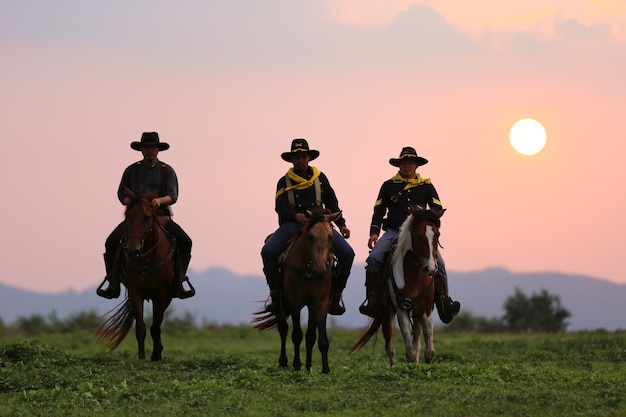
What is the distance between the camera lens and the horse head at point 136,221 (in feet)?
57.5

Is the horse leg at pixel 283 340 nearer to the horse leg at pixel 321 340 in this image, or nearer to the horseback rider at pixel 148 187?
the horse leg at pixel 321 340

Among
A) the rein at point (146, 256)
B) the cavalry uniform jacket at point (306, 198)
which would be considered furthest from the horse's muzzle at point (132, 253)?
the cavalry uniform jacket at point (306, 198)

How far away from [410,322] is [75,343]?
17.2 meters

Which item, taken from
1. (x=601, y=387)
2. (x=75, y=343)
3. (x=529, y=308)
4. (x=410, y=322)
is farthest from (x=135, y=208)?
(x=529, y=308)

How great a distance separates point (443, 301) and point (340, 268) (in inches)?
70.8

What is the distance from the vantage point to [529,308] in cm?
5238

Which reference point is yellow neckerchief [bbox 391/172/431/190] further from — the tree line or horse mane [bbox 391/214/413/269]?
the tree line

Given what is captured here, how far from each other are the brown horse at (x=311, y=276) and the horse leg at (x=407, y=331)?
1.18m

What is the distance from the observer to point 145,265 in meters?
18.4

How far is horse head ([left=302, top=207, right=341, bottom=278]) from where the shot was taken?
51.3 ft

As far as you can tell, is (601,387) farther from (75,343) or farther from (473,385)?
(75,343)

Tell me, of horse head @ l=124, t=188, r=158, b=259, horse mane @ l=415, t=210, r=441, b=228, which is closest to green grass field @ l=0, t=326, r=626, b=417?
horse head @ l=124, t=188, r=158, b=259

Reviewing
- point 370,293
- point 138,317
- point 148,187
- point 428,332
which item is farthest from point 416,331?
point 148,187

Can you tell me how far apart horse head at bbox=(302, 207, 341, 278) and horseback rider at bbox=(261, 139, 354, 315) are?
3.01 feet
